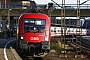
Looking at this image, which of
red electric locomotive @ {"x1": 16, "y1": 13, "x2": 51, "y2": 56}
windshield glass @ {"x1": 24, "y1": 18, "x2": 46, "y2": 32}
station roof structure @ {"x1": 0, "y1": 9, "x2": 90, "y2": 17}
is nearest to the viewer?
red electric locomotive @ {"x1": 16, "y1": 13, "x2": 51, "y2": 56}

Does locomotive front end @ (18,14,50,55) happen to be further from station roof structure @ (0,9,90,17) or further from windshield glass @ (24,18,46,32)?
station roof structure @ (0,9,90,17)

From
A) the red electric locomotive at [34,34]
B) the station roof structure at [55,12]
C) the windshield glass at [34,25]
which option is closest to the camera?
the red electric locomotive at [34,34]

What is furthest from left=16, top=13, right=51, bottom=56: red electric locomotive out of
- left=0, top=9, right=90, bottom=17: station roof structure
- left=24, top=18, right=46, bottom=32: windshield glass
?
left=0, top=9, right=90, bottom=17: station roof structure

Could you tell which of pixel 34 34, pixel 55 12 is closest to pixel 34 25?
pixel 34 34

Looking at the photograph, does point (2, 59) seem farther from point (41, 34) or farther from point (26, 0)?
point (26, 0)

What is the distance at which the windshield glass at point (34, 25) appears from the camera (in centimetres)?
2147

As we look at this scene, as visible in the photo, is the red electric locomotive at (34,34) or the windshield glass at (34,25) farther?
the windshield glass at (34,25)

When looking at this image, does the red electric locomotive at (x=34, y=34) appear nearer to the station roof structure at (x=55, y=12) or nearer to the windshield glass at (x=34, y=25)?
the windshield glass at (x=34, y=25)

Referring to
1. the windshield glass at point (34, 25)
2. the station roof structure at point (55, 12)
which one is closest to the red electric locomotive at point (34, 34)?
the windshield glass at point (34, 25)

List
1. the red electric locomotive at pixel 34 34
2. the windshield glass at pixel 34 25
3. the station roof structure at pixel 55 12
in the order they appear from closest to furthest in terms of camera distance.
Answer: the red electric locomotive at pixel 34 34 → the windshield glass at pixel 34 25 → the station roof structure at pixel 55 12

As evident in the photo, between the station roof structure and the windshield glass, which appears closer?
the windshield glass

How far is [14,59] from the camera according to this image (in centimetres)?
1592

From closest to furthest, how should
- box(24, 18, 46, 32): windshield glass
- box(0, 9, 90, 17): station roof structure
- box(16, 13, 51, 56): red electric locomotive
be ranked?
box(16, 13, 51, 56): red electric locomotive → box(24, 18, 46, 32): windshield glass → box(0, 9, 90, 17): station roof structure

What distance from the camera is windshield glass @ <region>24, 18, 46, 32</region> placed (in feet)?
70.4
